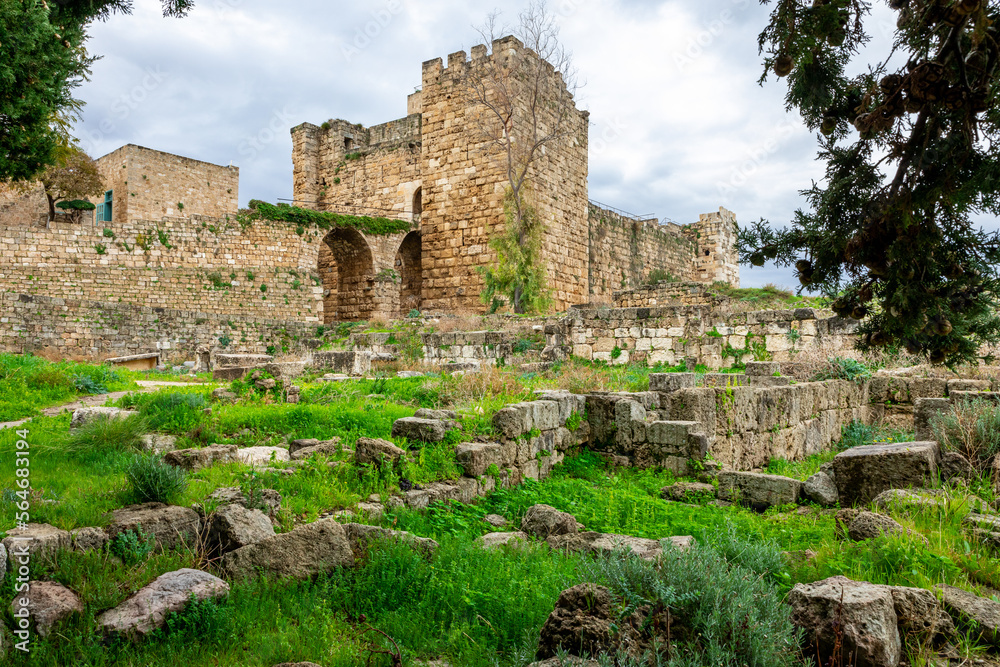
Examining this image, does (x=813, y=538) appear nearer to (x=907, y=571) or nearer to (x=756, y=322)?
(x=907, y=571)

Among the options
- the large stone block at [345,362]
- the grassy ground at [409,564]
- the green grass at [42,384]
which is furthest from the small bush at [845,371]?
the green grass at [42,384]

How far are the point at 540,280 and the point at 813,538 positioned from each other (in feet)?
51.7

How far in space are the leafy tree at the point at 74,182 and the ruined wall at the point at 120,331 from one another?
1630cm

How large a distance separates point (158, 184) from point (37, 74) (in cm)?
3040

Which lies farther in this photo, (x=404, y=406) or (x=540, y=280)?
(x=540, y=280)

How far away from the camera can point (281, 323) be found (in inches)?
773

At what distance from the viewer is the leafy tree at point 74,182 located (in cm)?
2892

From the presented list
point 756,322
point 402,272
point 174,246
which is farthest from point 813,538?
point 402,272

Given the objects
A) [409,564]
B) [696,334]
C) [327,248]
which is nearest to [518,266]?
[696,334]

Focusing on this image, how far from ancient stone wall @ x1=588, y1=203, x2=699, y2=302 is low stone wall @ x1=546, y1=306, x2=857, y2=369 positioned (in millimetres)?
11352

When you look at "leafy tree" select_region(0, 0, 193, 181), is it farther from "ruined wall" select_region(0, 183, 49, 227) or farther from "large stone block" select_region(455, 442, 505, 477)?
"ruined wall" select_region(0, 183, 49, 227)

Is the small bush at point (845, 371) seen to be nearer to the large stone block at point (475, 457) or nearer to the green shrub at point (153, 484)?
the large stone block at point (475, 457)

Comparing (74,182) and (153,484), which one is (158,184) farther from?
(153,484)

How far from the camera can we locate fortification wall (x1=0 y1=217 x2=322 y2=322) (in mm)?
18375
